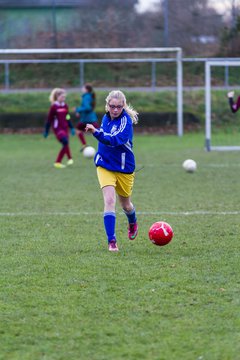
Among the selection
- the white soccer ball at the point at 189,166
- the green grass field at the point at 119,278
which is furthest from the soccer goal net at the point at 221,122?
the green grass field at the point at 119,278

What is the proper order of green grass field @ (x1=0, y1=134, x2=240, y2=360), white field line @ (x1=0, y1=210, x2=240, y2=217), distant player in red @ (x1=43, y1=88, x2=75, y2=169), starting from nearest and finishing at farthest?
green grass field @ (x1=0, y1=134, x2=240, y2=360) → white field line @ (x1=0, y1=210, x2=240, y2=217) → distant player in red @ (x1=43, y1=88, x2=75, y2=169)

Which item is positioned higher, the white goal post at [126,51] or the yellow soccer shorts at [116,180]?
the white goal post at [126,51]

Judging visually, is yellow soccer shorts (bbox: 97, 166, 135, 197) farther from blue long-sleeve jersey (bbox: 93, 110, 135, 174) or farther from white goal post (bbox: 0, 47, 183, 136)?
white goal post (bbox: 0, 47, 183, 136)

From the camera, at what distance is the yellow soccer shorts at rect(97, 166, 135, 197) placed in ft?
26.2

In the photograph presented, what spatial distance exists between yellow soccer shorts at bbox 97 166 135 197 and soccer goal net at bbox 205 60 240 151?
11.7 meters

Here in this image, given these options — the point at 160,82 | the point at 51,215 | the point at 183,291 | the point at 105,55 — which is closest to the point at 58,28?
the point at 105,55

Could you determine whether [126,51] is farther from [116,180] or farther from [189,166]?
[116,180]

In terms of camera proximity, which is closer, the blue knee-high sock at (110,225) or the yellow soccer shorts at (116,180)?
the blue knee-high sock at (110,225)

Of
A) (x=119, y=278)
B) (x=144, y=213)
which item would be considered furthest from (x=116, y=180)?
(x=144, y=213)

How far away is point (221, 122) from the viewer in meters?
25.5

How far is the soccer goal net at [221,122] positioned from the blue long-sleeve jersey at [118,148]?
11.7m

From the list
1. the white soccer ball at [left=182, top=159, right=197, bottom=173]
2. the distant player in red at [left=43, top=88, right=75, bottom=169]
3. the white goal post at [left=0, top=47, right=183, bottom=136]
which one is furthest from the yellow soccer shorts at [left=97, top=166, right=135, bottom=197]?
the white goal post at [left=0, top=47, right=183, bottom=136]

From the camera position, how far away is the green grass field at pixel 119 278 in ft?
16.3

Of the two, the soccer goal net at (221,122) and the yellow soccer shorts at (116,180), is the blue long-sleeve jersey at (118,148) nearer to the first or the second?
the yellow soccer shorts at (116,180)
